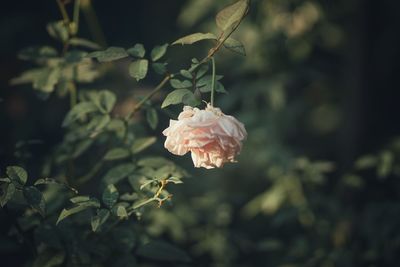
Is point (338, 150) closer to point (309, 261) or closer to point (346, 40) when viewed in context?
point (346, 40)

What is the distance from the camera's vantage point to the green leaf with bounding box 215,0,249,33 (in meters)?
0.95

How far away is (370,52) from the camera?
78.6 inches

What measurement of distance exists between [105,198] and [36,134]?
4.42 ft

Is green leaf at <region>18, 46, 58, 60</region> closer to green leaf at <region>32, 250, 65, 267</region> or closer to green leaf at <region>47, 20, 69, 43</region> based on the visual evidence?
green leaf at <region>47, 20, 69, 43</region>

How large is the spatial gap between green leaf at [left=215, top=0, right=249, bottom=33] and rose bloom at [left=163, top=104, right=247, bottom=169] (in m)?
0.17

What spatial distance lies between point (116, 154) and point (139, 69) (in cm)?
27

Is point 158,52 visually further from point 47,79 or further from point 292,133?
point 292,133

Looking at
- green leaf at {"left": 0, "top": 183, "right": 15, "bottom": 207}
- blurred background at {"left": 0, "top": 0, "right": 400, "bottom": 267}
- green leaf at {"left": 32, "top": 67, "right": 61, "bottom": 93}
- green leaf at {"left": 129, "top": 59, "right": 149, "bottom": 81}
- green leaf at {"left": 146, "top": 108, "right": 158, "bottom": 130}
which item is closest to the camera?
green leaf at {"left": 0, "top": 183, "right": 15, "bottom": 207}

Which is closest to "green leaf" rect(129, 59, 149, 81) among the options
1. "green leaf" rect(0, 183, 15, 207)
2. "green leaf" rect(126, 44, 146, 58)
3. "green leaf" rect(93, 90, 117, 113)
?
"green leaf" rect(126, 44, 146, 58)

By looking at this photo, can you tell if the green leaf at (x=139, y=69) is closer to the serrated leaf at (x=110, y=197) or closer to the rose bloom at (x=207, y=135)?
the rose bloom at (x=207, y=135)

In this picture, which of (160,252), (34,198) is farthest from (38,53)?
(160,252)

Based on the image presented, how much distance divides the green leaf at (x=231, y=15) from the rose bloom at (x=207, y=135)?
17 cm

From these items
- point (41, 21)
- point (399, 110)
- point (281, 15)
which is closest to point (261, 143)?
point (281, 15)

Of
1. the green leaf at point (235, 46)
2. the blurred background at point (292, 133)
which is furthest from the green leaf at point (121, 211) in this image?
the blurred background at point (292, 133)
